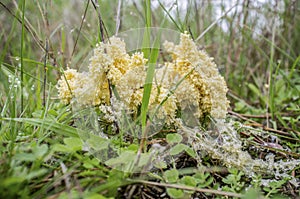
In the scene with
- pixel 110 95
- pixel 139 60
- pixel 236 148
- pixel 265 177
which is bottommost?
pixel 265 177

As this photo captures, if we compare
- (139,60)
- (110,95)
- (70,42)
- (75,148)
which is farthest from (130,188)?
(70,42)

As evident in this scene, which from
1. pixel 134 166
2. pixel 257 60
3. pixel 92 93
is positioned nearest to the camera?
pixel 134 166

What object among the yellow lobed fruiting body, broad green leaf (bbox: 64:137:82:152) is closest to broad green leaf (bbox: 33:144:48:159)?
broad green leaf (bbox: 64:137:82:152)

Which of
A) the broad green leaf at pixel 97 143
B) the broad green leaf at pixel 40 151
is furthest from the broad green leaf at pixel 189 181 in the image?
the broad green leaf at pixel 40 151

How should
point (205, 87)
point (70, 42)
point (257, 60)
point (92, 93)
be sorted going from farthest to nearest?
point (257, 60)
point (70, 42)
point (205, 87)
point (92, 93)

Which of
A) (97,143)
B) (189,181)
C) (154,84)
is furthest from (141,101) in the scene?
(189,181)

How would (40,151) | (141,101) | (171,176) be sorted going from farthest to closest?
1. (141,101)
2. (171,176)
3. (40,151)

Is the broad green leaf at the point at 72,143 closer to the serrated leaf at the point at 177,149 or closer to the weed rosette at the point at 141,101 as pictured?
the weed rosette at the point at 141,101

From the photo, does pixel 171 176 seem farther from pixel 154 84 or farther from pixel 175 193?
pixel 154 84

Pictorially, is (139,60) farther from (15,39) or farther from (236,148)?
(15,39)
